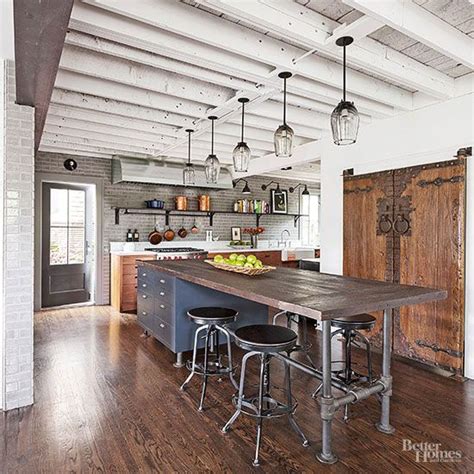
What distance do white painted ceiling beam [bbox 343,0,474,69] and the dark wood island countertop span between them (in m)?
1.59

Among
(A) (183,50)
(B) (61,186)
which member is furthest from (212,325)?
(B) (61,186)

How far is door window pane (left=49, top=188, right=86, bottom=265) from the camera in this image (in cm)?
599

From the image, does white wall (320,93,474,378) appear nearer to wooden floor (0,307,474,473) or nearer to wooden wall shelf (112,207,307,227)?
wooden floor (0,307,474,473)

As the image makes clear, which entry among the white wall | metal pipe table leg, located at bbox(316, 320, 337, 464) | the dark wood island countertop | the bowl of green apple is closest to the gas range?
the white wall

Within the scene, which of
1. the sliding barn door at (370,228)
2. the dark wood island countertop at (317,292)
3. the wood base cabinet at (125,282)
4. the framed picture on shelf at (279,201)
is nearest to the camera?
the dark wood island countertop at (317,292)

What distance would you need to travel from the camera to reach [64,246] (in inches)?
242

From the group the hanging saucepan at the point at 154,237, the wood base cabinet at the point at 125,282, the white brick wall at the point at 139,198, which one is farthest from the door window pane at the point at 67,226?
the hanging saucepan at the point at 154,237

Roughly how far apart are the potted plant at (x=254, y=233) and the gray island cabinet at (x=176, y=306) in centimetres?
357

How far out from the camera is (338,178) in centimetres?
461

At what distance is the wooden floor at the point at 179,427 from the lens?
2086 millimetres

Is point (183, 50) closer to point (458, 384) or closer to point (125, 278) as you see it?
point (458, 384)

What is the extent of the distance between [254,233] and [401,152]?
4.16 metres

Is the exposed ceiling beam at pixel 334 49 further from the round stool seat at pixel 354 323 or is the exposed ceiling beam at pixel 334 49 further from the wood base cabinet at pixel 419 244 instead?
the round stool seat at pixel 354 323

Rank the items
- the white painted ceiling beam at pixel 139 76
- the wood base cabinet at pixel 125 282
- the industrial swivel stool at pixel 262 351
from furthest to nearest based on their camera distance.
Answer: the wood base cabinet at pixel 125 282
the white painted ceiling beam at pixel 139 76
the industrial swivel stool at pixel 262 351
